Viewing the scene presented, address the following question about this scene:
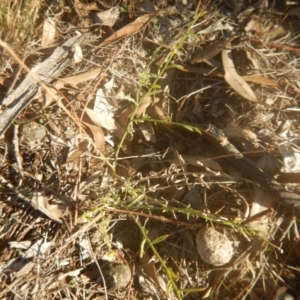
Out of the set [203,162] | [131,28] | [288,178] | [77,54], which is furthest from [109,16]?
[288,178]

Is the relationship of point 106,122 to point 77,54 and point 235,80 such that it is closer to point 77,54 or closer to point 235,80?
point 77,54

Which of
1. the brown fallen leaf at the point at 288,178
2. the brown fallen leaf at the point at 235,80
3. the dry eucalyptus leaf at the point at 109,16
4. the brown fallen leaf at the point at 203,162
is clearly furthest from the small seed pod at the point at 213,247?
the dry eucalyptus leaf at the point at 109,16

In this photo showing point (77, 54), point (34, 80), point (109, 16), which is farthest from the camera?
point (109, 16)

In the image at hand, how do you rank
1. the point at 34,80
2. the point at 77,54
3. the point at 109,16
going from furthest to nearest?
1. the point at 109,16
2. the point at 77,54
3. the point at 34,80

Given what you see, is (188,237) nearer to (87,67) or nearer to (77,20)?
(87,67)

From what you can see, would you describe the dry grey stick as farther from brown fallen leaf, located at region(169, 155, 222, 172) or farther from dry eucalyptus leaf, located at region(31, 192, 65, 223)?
brown fallen leaf, located at region(169, 155, 222, 172)

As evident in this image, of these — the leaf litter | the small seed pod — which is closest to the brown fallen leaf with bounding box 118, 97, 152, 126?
the leaf litter

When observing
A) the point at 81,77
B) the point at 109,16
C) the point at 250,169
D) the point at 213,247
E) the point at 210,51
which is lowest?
the point at 213,247
